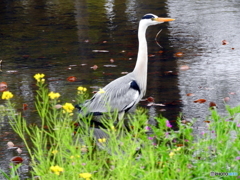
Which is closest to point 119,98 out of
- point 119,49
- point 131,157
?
point 131,157

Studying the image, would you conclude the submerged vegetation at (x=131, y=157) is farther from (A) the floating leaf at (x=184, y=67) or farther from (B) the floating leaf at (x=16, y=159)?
(A) the floating leaf at (x=184, y=67)

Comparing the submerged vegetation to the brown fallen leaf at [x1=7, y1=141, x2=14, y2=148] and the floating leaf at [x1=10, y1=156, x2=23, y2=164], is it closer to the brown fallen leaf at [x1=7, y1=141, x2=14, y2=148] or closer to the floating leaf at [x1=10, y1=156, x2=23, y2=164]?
the floating leaf at [x1=10, y1=156, x2=23, y2=164]

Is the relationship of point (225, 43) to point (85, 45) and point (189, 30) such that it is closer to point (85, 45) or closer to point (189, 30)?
point (189, 30)

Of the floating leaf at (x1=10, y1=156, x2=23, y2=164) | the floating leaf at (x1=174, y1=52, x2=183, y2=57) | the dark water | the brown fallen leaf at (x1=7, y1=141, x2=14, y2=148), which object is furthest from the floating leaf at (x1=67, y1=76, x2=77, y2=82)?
the floating leaf at (x1=10, y1=156, x2=23, y2=164)

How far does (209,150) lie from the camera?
4.41m

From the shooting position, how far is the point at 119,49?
9.91 meters

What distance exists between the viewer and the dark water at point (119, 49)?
7.36 metres

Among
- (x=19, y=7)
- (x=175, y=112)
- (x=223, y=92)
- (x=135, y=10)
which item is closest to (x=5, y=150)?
(x=175, y=112)

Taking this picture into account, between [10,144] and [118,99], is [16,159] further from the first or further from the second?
[118,99]

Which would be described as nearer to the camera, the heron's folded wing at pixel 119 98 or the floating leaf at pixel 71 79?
the heron's folded wing at pixel 119 98

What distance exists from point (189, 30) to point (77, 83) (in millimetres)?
4245

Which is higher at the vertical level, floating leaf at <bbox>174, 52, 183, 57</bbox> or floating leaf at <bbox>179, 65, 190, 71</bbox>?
floating leaf at <bbox>174, 52, 183, 57</bbox>

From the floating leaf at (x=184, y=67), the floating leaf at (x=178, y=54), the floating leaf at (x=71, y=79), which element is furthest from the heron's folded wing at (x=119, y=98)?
the floating leaf at (x=178, y=54)

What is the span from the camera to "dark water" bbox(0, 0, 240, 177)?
736 cm
